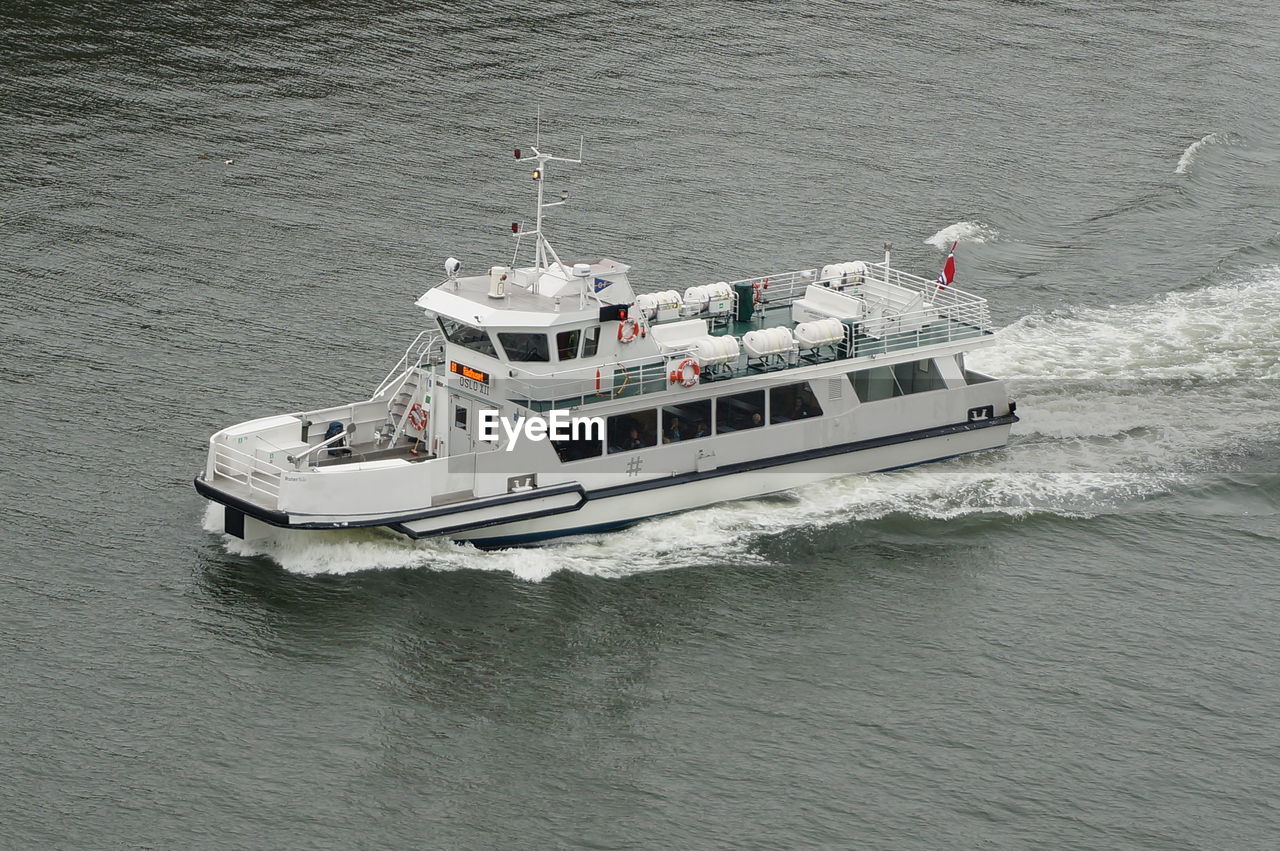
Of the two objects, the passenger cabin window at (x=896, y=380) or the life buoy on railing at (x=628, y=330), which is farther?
the passenger cabin window at (x=896, y=380)

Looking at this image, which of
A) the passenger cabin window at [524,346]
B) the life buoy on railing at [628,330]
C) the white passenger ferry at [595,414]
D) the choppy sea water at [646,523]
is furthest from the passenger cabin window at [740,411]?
the passenger cabin window at [524,346]

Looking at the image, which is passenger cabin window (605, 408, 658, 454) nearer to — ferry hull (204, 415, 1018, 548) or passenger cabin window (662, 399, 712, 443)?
passenger cabin window (662, 399, 712, 443)

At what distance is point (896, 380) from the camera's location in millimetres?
41625

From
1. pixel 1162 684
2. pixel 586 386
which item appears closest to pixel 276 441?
pixel 586 386

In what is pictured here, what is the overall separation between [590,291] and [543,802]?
12.1 metres

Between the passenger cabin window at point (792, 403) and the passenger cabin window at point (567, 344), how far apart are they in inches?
191

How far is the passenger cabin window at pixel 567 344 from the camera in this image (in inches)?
1475

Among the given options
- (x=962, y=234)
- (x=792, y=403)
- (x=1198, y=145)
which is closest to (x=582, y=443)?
(x=792, y=403)

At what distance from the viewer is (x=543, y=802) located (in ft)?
Answer: 98.4

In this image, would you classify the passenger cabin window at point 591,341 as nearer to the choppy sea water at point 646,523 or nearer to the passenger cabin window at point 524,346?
the passenger cabin window at point 524,346

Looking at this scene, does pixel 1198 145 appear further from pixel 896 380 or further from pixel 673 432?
pixel 673 432

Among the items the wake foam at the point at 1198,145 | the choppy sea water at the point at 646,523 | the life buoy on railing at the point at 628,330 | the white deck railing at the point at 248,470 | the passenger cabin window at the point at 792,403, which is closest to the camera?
the choppy sea water at the point at 646,523

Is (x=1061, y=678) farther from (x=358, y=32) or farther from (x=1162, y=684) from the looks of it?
(x=358, y=32)

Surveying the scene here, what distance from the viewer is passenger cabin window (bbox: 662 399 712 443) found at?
39000mm
